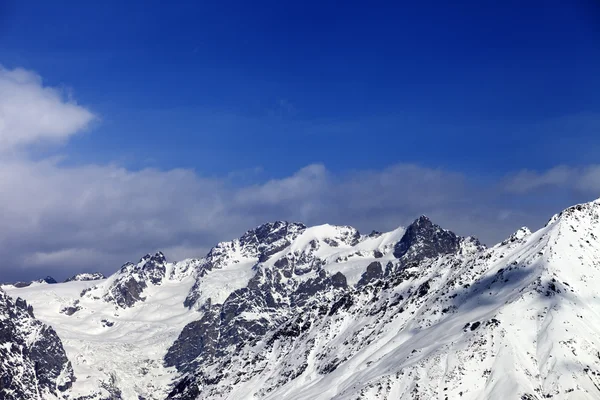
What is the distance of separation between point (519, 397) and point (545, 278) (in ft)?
143

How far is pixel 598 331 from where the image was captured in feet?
593

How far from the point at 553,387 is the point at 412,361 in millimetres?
39046

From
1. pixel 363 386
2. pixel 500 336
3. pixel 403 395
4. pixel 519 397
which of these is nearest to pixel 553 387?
pixel 519 397

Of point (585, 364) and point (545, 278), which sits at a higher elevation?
point (545, 278)

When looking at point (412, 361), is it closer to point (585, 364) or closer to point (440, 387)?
point (440, 387)

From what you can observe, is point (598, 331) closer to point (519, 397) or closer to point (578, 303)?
point (578, 303)

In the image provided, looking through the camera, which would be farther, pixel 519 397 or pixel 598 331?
pixel 598 331

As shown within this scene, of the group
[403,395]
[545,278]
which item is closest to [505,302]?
[545,278]

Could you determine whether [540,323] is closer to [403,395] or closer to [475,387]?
[475,387]

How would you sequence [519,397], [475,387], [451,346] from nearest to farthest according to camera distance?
[519,397] → [475,387] → [451,346]

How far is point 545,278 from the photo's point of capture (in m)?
197

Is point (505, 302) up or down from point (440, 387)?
up

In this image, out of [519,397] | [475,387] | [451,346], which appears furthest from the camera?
[451,346]

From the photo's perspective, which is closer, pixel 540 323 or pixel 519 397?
pixel 519 397
